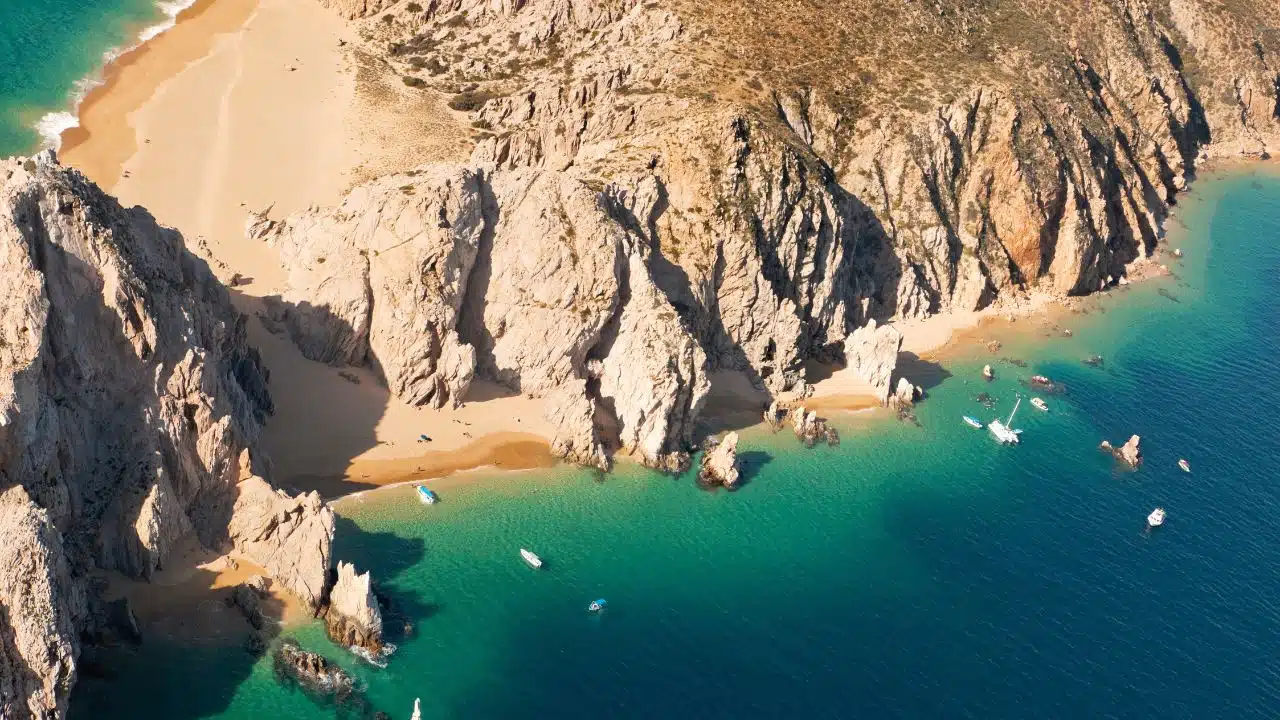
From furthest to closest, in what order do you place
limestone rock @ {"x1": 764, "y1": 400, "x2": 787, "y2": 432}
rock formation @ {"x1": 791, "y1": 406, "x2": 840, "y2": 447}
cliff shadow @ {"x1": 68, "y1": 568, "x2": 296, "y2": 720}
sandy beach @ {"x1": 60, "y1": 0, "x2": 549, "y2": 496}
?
1. limestone rock @ {"x1": 764, "y1": 400, "x2": 787, "y2": 432}
2. rock formation @ {"x1": 791, "y1": 406, "x2": 840, "y2": 447}
3. sandy beach @ {"x1": 60, "y1": 0, "x2": 549, "y2": 496}
4. cliff shadow @ {"x1": 68, "y1": 568, "x2": 296, "y2": 720}

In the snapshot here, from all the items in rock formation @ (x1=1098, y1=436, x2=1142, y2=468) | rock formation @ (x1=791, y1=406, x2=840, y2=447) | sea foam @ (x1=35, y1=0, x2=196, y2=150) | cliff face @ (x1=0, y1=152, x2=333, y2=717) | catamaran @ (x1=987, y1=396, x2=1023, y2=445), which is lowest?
rock formation @ (x1=1098, y1=436, x2=1142, y2=468)

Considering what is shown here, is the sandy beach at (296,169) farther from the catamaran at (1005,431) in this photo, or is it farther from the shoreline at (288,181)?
the catamaran at (1005,431)

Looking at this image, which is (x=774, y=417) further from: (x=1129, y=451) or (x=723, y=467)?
(x=1129, y=451)

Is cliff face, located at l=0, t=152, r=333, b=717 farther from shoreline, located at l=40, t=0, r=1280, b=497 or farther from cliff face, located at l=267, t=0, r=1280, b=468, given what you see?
cliff face, located at l=267, t=0, r=1280, b=468

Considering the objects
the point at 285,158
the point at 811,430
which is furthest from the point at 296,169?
the point at 811,430

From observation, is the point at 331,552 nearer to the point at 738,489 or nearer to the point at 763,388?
the point at 738,489

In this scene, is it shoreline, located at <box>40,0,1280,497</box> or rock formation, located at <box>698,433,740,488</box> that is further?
rock formation, located at <box>698,433,740,488</box>

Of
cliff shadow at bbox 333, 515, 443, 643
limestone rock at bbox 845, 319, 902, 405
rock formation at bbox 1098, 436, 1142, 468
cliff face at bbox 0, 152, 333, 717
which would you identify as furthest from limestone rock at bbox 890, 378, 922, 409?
cliff face at bbox 0, 152, 333, 717

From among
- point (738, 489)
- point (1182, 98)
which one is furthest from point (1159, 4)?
point (738, 489)
